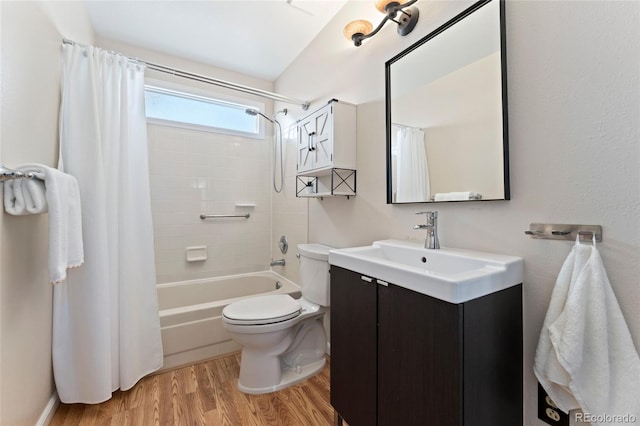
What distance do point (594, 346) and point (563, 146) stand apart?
0.61m

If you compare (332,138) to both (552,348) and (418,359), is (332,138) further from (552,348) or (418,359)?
(552,348)

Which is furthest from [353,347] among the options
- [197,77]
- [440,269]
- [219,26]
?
[219,26]

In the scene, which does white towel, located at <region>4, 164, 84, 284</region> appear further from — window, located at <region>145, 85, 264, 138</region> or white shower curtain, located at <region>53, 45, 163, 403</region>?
window, located at <region>145, 85, 264, 138</region>

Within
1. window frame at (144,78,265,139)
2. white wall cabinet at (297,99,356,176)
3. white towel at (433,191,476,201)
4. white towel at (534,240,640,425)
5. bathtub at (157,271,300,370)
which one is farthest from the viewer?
window frame at (144,78,265,139)

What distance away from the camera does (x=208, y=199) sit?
2.64 m

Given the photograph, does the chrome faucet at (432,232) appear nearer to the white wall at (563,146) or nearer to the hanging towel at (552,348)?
the white wall at (563,146)

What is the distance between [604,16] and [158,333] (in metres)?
2.48

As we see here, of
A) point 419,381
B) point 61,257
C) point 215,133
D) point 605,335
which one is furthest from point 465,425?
point 215,133

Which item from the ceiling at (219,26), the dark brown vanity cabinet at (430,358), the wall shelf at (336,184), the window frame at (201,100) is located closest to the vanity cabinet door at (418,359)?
the dark brown vanity cabinet at (430,358)

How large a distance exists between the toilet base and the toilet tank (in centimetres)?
44

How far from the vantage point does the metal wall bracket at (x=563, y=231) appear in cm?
83

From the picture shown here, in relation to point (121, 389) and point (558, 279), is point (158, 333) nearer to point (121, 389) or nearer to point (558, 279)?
point (121, 389)

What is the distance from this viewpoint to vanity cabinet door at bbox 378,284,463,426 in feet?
2.60

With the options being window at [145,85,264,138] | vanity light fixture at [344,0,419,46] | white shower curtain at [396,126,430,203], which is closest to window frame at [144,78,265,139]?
window at [145,85,264,138]
